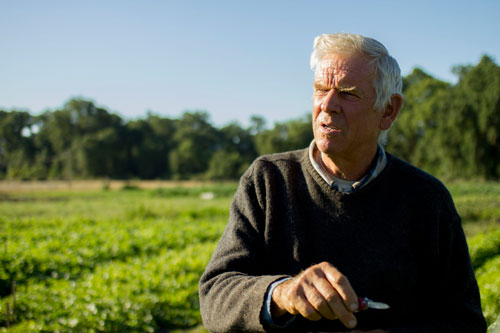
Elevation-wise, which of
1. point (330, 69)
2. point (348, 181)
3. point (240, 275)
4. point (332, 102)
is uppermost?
point (330, 69)

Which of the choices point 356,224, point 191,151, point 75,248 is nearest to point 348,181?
point 356,224

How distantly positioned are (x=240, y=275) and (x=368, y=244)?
0.51 metres

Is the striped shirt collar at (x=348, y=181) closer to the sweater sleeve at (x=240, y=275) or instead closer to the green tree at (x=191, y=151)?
the sweater sleeve at (x=240, y=275)

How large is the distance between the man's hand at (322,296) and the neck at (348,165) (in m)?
0.60

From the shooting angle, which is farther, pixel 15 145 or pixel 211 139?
pixel 211 139

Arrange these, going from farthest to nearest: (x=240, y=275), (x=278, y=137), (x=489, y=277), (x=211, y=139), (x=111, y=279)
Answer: (x=211, y=139), (x=278, y=137), (x=111, y=279), (x=489, y=277), (x=240, y=275)

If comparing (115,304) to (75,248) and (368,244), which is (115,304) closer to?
(368,244)

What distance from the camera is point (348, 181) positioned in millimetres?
1656

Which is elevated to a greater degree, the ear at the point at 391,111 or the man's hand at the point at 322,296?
the ear at the point at 391,111

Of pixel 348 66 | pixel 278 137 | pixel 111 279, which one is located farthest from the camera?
pixel 278 137

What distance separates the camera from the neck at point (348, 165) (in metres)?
1.64

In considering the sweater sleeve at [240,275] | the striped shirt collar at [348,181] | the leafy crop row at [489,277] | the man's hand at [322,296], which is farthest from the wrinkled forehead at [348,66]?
the leafy crop row at [489,277]

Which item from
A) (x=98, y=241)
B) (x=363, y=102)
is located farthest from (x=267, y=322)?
(x=98, y=241)

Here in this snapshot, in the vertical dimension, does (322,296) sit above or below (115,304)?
above
